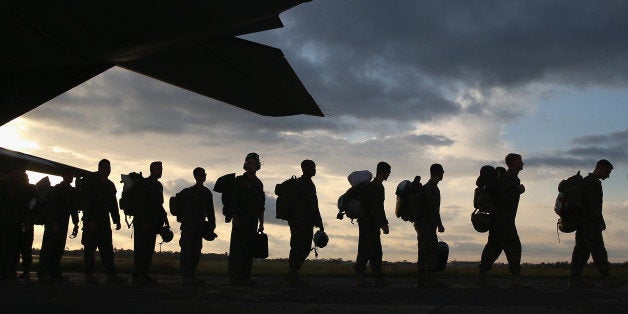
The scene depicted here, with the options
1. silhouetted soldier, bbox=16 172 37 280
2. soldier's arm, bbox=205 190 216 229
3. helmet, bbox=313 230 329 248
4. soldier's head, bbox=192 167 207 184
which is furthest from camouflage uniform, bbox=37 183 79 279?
helmet, bbox=313 230 329 248

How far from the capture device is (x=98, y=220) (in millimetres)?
9375

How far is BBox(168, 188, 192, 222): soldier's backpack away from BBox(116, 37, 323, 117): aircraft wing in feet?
6.53

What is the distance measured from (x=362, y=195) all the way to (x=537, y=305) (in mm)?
3456

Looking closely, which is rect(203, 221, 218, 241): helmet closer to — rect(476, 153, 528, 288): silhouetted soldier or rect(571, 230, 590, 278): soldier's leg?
rect(476, 153, 528, 288): silhouetted soldier

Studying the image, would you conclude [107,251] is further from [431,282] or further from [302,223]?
[431,282]

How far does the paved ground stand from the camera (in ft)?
18.0

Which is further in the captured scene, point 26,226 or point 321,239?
point 26,226

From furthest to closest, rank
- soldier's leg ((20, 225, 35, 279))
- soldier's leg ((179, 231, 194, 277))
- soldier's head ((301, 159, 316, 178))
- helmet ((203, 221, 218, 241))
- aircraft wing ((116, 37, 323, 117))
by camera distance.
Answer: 1. soldier's leg ((20, 225, 35, 279))
2. aircraft wing ((116, 37, 323, 117))
3. helmet ((203, 221, 218, 241))
4. soldier's head ((301, 159, 316, 178))
5. soldier's leg ((179, 231, 194, 277))

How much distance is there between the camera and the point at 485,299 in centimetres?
646

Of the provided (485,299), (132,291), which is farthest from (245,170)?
(485,299)

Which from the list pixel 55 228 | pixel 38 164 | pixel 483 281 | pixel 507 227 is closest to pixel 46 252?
pixel 55 228

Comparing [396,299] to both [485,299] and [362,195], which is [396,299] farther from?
[362,195]

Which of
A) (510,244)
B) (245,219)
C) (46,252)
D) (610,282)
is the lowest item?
(610,282)

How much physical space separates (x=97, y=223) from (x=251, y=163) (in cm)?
237
